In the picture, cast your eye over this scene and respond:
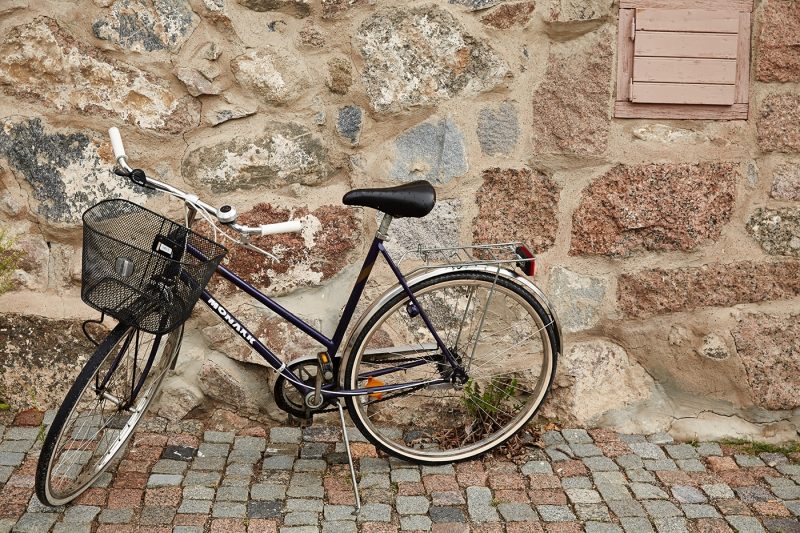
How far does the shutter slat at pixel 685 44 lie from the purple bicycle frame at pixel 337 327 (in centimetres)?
129

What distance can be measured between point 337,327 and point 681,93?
1619mm

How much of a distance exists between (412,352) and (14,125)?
1746mm

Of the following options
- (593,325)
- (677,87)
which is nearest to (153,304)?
(593,325)

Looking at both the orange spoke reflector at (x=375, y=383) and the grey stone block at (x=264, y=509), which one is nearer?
the grey stone block at (x=264, y=509)

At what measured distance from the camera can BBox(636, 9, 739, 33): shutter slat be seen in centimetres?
358

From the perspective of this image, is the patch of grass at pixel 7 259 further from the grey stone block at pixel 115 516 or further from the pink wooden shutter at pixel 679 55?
the pink wooden shutter at pixel 679 55

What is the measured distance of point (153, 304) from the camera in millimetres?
2967

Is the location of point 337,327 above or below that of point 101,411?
above

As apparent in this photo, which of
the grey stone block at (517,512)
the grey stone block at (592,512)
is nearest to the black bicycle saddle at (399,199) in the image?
the grey stone block at (517,512)

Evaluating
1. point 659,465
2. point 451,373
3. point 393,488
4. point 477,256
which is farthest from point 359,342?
point 659,465

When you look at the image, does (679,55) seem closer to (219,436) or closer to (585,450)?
(585,450)

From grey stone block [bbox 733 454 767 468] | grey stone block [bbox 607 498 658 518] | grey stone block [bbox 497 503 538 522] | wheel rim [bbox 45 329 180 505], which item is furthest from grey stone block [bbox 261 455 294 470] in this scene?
grey stone block [bbox 733 454 767 468]

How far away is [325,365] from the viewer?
3.51 m

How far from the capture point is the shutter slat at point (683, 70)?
3605mm
